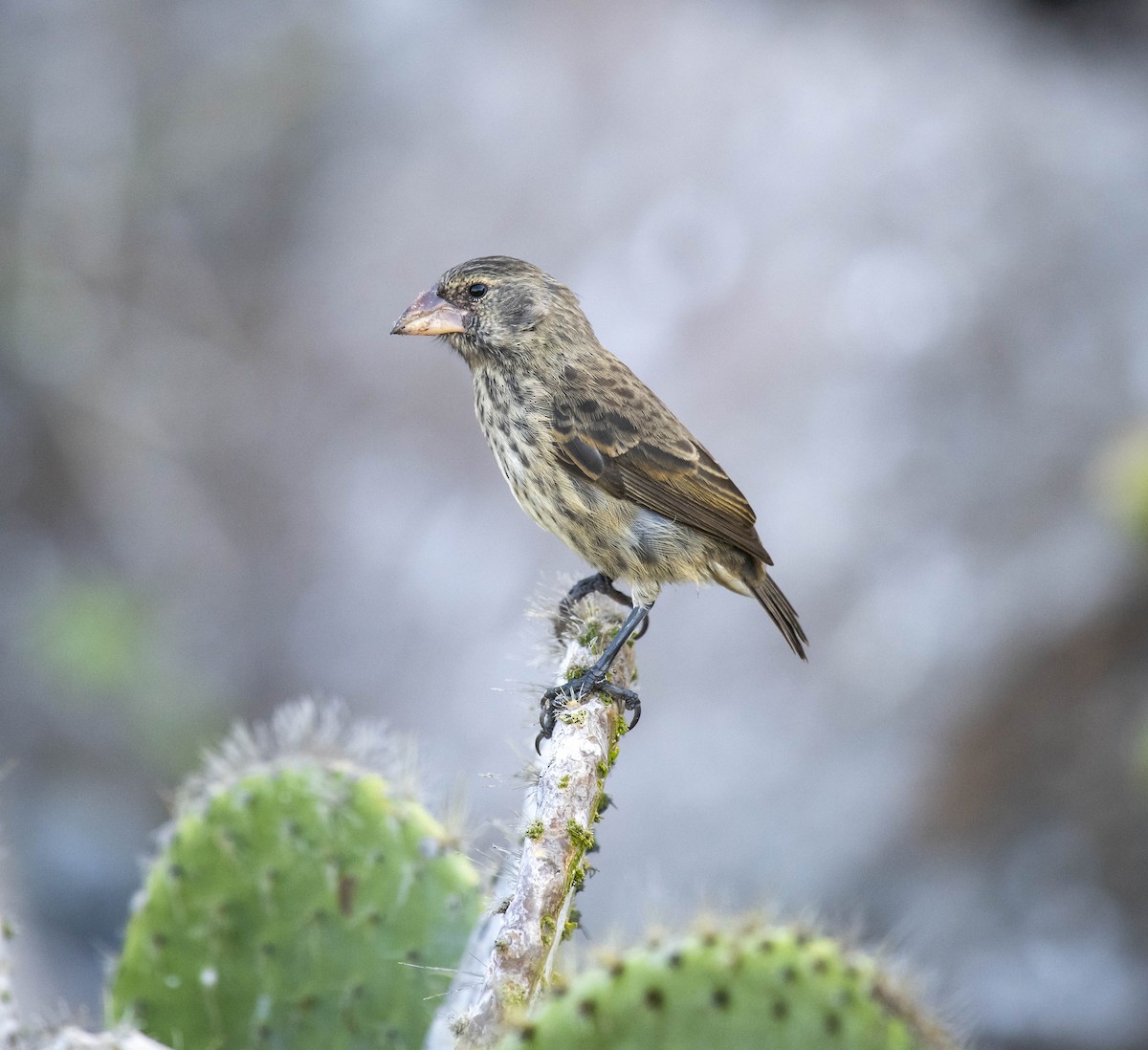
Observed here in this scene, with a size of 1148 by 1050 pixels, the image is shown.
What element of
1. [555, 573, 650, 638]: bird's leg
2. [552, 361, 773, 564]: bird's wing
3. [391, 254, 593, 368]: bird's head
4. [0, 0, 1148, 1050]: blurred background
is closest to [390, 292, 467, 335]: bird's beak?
[391, 254, 593, 368]: bird's head

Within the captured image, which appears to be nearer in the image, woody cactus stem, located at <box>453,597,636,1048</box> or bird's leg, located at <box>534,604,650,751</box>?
woody cactus stem, located at <box>453,597,636,1048</box>

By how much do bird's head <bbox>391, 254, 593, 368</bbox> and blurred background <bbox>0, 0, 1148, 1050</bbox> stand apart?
329cm

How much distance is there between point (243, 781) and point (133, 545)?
541cm

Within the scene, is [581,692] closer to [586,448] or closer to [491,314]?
[586,448]

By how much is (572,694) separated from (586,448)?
2.58ft

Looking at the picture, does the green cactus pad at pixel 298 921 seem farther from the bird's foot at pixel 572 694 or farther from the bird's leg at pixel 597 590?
the bird's leg at pixel 597 590

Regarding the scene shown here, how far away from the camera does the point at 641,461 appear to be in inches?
128

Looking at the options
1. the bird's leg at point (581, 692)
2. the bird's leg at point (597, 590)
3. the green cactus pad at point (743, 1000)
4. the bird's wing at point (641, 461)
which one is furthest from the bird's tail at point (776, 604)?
the green cactus pad at point (743, 1000)

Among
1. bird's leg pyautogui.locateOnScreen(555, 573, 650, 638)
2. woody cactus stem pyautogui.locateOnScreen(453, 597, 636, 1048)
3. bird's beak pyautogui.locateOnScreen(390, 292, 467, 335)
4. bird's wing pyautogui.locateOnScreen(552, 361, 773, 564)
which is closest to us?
woody cactus stem pyautogui.locateOnScreen(453, 597, 636, 1048)

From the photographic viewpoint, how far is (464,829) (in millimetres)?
2812

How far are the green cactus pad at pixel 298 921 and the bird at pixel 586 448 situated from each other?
83 centimetres

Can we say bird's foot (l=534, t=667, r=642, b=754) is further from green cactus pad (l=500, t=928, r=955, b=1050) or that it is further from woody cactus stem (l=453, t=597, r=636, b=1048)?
green cactus pad (l=500, t=928, r=955, b=1050)

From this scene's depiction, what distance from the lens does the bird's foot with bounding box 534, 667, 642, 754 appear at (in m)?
2.67

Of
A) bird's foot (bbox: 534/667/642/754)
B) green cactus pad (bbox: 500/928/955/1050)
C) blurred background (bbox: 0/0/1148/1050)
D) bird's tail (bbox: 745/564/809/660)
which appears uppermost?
blurred background (bbox: 0/0/1148/1050)
